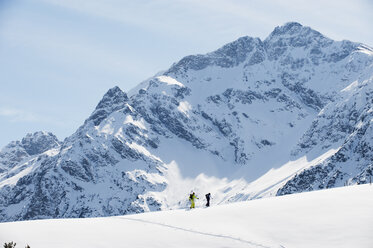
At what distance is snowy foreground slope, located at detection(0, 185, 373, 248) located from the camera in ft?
88.7

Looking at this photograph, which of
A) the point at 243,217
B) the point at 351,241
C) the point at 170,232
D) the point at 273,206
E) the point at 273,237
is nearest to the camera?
the point at 351,241

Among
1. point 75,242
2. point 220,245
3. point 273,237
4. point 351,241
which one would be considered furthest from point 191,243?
point 351,241

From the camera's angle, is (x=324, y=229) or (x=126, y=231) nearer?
(x=324, y=229)

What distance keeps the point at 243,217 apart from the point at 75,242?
32.2ft

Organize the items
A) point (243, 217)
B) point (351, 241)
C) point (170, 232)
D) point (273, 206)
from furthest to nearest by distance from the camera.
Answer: point (273, 206), point (243, 217), point (170, 232), point (351, 241)

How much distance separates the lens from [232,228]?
97.0 feet

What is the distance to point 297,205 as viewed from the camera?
33312mm

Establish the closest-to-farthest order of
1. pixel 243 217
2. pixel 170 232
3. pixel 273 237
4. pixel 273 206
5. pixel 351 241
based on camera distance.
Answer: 1. pixel 351 241
2. pixel 273 237
3. pixel 170 232
4. pixel 243 217
5. pixel 273 206

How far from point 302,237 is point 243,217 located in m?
5.27

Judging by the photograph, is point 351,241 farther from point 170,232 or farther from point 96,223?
point 96,223

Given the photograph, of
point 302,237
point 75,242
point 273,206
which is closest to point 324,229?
point 302,237

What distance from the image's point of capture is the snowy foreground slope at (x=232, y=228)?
27031 millimetres

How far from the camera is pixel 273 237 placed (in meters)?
27.6

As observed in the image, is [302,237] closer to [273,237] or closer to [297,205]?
[273,237]
